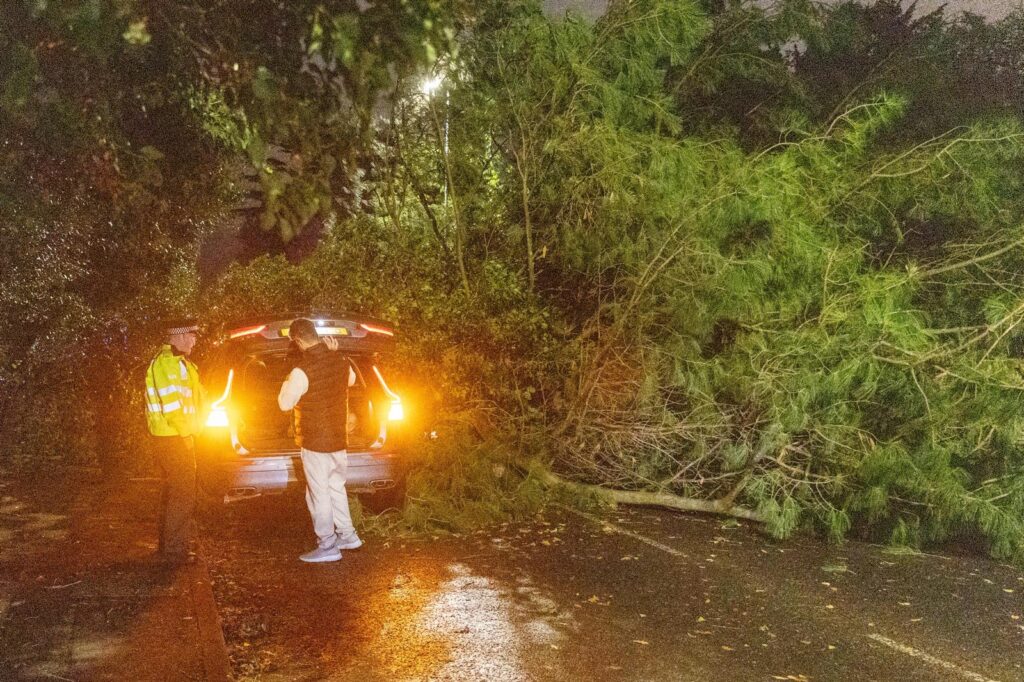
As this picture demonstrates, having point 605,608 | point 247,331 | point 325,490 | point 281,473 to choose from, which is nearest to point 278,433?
point 281,473

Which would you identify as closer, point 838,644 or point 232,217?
point 838,644

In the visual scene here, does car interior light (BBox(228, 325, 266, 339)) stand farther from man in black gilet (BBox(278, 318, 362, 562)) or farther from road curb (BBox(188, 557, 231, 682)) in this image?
road curb (BBox(188, 557, 231, 682))

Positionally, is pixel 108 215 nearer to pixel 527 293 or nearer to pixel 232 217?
pixel 232 217

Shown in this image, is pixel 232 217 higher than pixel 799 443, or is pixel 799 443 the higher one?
pixel 232 217

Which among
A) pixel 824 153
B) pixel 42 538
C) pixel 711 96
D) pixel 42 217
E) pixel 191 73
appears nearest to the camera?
pixel 191 73

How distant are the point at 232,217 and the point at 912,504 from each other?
9.53 meters

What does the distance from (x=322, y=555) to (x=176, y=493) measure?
1.13 metres

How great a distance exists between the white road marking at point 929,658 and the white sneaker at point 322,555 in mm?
3676

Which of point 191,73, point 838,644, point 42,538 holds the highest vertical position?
point 191,73

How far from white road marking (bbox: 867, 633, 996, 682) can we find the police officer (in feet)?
15.4

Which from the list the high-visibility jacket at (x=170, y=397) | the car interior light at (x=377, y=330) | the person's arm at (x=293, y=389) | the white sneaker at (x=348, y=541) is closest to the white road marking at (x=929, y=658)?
the white sneaker at (x=348, y=541)

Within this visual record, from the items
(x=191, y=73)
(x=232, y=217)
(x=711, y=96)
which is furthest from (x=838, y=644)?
(x=232, y=217)

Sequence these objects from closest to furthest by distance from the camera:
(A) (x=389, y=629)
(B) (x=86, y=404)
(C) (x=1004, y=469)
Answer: (A) (x=389, y=629) → (C) (x=1004, y=469) → (B) (x=86, y=404)

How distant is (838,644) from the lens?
5.74 meters
